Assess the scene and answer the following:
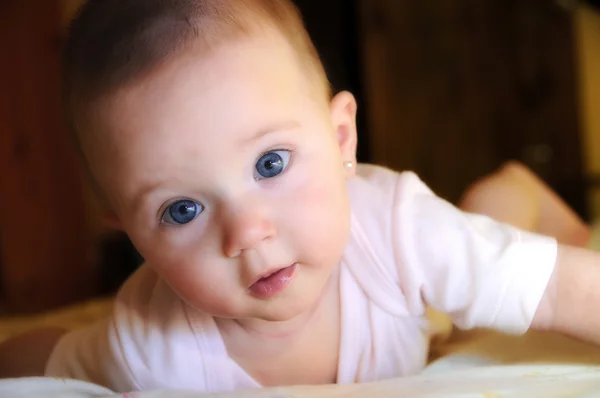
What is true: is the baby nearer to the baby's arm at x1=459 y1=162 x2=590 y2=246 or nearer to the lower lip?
the lower lip

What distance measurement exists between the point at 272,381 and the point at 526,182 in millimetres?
527

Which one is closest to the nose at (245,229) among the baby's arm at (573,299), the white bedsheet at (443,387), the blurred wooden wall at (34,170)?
the white bedsheet at (443,387)

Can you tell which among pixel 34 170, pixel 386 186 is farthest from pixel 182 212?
pixel 34 170

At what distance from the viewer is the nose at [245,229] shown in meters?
0.58

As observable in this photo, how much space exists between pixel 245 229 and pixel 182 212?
71mm

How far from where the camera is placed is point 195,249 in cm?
62

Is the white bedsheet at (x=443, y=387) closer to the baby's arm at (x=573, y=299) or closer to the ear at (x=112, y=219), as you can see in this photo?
the baby's arm at (x=573, y=299)

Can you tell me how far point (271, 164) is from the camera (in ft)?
2.00

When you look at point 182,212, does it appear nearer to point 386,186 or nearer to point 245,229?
point 245,229

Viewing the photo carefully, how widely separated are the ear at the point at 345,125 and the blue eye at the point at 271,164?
0.12m

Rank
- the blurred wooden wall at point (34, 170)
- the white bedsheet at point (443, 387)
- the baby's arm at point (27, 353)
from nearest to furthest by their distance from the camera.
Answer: the white bedsheet at point (443, 387)
the baby's arm at point (27, 353)
the blurred wooden wall at point (34, 170)

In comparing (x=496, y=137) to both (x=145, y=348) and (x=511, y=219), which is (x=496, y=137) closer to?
(x=511, y=219)

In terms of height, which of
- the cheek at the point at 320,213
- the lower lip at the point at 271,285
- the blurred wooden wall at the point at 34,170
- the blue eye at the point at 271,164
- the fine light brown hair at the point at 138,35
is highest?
the fine light brown hair at the point at 138,35

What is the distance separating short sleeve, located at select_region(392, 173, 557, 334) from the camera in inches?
26.0
